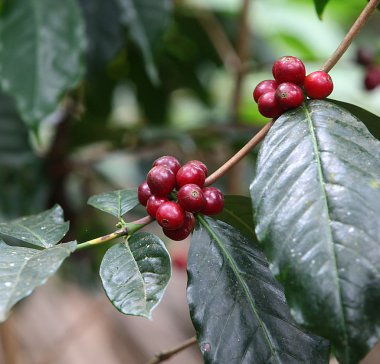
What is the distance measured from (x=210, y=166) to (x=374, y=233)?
1.19 meters

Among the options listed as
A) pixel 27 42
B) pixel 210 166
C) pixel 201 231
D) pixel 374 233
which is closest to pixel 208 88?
pixel 210 166

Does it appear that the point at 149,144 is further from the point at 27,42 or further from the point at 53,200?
the point at 27,42

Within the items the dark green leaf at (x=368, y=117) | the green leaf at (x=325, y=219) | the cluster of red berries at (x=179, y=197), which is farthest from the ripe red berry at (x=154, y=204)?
the dark green leaf at (x=368, y=117)

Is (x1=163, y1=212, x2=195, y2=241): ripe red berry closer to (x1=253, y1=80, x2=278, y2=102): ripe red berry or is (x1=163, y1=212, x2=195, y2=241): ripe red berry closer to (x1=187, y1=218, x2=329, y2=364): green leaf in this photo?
(x1=187, y1=218, x2=329, y2=364): green leaf

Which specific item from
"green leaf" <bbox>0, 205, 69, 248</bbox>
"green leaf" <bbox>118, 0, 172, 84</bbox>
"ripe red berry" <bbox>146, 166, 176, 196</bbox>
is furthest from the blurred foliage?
"ripe red berry" <bbox>146, 166, 176, 196</bbox>

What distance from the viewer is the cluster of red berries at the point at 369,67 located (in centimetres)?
136

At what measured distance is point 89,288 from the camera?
5.34ft

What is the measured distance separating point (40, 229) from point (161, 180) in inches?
5.4

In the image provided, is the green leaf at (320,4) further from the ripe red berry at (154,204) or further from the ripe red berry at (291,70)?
the ripe red berry at (154,204)

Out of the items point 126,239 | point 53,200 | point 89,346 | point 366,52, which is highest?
point 126,239

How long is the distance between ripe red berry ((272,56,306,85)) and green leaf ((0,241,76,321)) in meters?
0.25

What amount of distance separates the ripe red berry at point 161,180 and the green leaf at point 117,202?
0.04 m

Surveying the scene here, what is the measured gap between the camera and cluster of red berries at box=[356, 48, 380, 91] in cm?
136

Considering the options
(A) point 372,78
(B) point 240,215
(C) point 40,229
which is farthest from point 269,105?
(A) point 372,78
